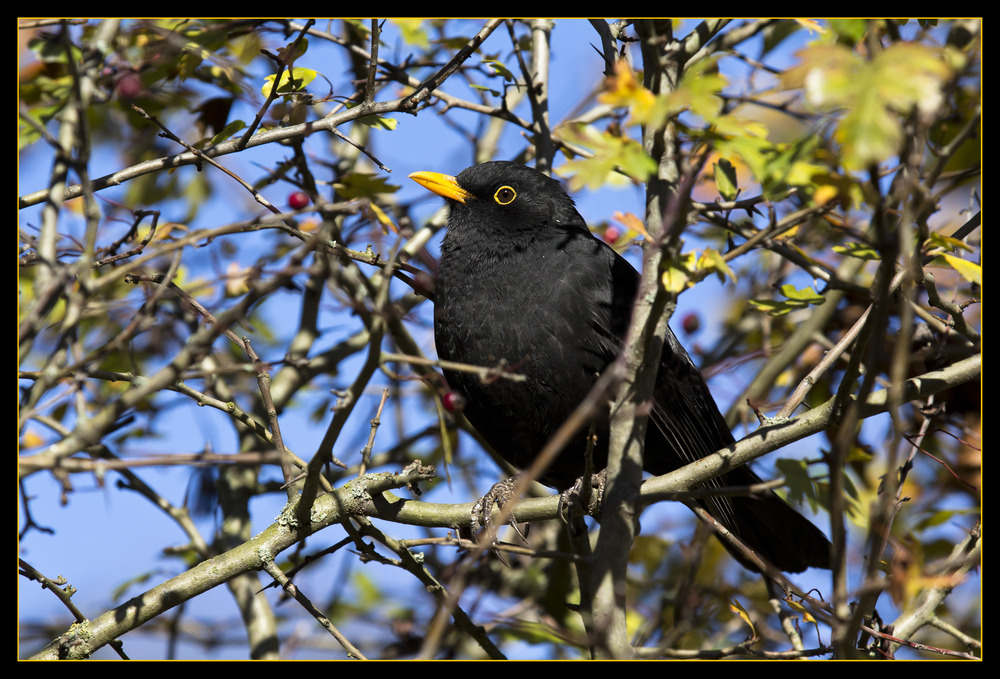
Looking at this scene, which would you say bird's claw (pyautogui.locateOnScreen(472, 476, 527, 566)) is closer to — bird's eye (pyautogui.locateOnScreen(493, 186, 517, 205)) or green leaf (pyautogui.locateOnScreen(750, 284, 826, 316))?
green leaf (pyautogui.locateOnScreen(750, 284, 826, 316))

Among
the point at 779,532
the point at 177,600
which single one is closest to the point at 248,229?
the point at 177,600

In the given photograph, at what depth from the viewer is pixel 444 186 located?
5020mm

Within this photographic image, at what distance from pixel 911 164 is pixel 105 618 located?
329 cm

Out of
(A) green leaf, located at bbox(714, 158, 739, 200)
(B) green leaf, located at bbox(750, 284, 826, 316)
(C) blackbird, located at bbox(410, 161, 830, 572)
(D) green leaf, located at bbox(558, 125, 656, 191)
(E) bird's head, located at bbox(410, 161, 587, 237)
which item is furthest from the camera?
(E) bird's head, located at bbox(410, 161, 587, 237)

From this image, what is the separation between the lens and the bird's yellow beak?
500cm

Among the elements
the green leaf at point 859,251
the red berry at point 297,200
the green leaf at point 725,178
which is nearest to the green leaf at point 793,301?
the green leaf at point 859,251

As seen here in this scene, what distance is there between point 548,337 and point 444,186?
1.37 metres

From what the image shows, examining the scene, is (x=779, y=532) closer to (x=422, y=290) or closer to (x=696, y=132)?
(x=422, y=290)

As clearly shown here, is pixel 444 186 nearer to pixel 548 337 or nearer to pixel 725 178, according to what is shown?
pixel 548 337

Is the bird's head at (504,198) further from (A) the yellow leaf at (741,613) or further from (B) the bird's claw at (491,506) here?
(A) the yellow leaf at (741,613)

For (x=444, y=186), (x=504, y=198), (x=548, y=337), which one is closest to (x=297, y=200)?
(x=444, y=186)

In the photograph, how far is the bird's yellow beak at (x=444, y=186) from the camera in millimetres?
5004

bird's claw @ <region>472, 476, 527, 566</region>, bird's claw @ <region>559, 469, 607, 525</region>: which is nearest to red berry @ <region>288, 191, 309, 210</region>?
bird's claw @ <region>472, 476, 527, 566</region>

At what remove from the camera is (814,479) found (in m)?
4.42
